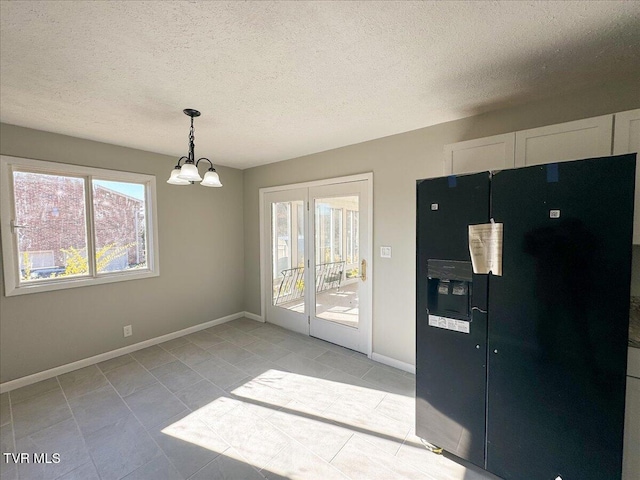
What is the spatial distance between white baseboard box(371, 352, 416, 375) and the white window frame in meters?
2.96

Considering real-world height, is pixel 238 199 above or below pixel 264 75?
below

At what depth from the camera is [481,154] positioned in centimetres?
208

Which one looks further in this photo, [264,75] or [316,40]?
[264,75]

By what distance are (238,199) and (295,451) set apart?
142 inches

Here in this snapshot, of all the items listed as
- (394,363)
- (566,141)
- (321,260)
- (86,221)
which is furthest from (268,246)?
(566,141)

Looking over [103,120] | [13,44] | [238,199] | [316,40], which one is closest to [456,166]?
[316,40]

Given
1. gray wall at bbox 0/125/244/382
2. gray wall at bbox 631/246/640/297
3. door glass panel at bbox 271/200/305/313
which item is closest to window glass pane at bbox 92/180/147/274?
gray wall at bbox 0/125/244/382

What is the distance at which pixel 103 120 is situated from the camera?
2455 millimetres

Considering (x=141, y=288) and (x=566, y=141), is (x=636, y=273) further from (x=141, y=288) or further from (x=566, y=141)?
(x=141, y=288)

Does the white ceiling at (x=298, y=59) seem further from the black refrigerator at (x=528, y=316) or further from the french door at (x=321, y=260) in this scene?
the french door at (x=321, y=260)

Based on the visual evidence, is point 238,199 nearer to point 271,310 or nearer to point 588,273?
point 271,310

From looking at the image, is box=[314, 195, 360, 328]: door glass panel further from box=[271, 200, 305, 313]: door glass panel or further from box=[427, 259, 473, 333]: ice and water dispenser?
box=[427, 259, 473, 333]: ice and water dispenser

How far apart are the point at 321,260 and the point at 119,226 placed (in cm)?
252

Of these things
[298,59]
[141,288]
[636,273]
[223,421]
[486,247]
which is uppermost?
[298,59]
